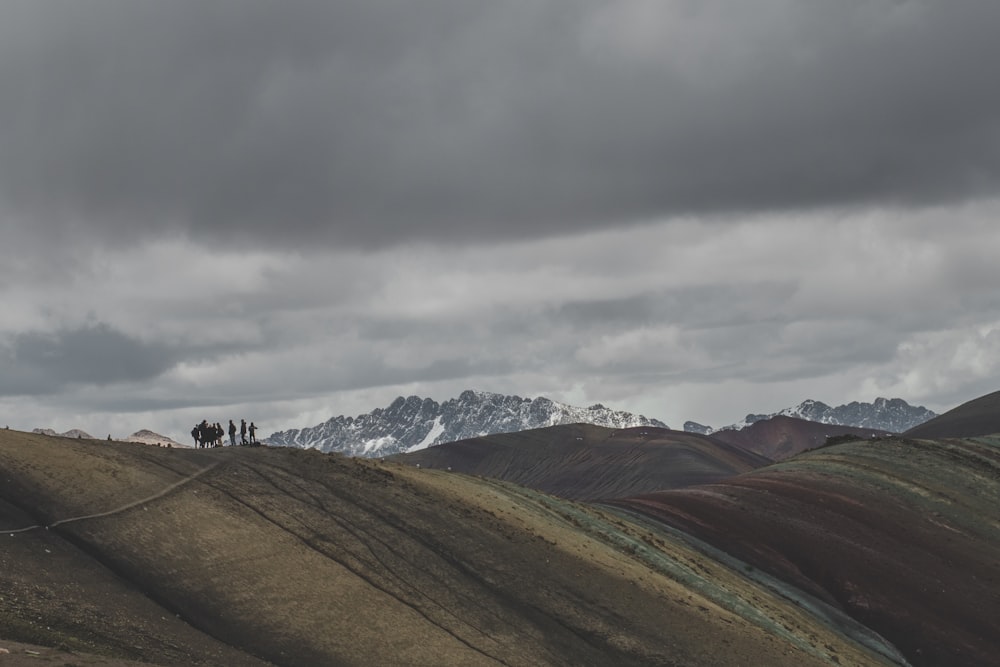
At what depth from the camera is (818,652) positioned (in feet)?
264

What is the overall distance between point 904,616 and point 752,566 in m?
15.0

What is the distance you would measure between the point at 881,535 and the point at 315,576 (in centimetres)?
8147

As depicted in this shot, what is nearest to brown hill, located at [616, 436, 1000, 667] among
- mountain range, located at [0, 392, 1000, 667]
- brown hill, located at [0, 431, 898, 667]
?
mountain range, located at [0, 392, 1000, 667]

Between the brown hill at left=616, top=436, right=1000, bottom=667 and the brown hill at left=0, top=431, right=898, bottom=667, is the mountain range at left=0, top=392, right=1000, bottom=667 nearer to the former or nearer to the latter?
the brown hill at left=0, top=431, right=898, bottom=667

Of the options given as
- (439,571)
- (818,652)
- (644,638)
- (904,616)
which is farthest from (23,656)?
(904,616)

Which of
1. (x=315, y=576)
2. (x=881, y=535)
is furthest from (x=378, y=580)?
(x=881, y=535)

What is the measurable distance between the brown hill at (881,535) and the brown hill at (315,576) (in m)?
21.2

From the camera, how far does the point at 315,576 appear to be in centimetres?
6147

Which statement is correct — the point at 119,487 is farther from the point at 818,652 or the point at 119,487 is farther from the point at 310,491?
the point at 818,652

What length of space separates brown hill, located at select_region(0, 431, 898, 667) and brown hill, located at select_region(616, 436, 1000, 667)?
2120cm

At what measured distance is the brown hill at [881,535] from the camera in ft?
342

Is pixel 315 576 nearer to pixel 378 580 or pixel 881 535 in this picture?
pixel 378 580

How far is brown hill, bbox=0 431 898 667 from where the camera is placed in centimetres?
5231

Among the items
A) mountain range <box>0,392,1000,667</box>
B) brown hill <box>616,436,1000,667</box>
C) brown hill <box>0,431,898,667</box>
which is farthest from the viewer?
brown hill <box>616,436,1000,667</box>
